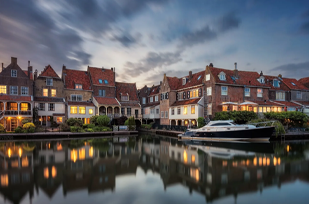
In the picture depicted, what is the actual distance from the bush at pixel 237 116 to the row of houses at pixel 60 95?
22.0 meters

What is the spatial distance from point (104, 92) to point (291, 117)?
37.5 meters

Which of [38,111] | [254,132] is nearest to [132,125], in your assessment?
[38,111]

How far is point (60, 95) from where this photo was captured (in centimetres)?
4397

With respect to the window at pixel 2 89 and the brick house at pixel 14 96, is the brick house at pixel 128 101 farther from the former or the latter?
the window at pixel 2 89

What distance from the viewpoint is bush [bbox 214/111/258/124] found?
34609 millimetres

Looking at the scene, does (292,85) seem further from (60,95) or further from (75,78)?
(60,95)

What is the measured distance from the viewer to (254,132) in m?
28.4

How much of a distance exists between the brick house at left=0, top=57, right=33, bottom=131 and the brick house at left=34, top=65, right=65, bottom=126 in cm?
179

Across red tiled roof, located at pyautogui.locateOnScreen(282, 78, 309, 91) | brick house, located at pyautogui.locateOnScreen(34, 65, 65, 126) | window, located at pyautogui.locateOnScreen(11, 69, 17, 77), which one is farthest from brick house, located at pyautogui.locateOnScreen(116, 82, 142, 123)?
red tiled roof, located at pyautogui.locateOnScreen(282, 78, 309, 91)

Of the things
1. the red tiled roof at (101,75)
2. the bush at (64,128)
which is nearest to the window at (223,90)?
the red tiled roof at (101,75)

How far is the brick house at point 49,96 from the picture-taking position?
4122 centimetres

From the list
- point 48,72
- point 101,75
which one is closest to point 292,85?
point 101,75

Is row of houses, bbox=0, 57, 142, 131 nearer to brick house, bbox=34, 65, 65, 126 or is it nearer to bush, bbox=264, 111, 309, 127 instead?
brick house, bbox=34, 65, 65, 126

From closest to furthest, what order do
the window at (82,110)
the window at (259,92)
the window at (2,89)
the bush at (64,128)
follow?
the bush at (64,128) → the window at (2,89) → the window at (259,92) → the window at (82,110)
